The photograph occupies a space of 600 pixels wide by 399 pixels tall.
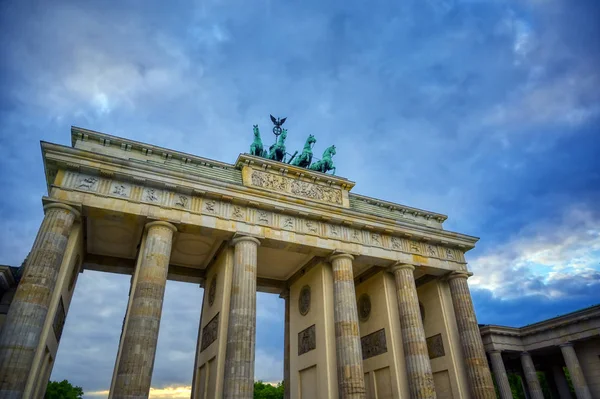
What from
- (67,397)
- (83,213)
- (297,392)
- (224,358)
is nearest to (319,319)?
(297,392)

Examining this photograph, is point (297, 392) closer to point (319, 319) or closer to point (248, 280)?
point (319, 319)

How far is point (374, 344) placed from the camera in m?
22.6

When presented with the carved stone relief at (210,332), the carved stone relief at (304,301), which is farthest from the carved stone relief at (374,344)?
the carved stone relief at (210,332)

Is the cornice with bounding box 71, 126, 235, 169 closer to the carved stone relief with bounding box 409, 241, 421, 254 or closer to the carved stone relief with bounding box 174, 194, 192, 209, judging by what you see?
the carved stone relief with bounding box 174, 194, 192, 209

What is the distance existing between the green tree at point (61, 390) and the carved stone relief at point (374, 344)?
37916 millimetres

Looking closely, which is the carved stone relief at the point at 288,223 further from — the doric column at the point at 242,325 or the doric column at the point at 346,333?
the doric column at the point at 346,333

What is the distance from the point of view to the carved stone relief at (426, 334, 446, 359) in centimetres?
2303

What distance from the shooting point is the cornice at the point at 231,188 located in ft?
54.2

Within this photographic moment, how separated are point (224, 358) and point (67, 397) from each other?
126 feet

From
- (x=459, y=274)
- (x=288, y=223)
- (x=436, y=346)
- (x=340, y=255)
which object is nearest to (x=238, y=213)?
(x=288, y=223)

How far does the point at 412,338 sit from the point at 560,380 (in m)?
19.7

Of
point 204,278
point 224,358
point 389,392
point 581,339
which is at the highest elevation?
point 204,278

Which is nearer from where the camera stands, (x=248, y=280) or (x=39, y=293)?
(x=39, y=293)

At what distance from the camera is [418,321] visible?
20.9 m
